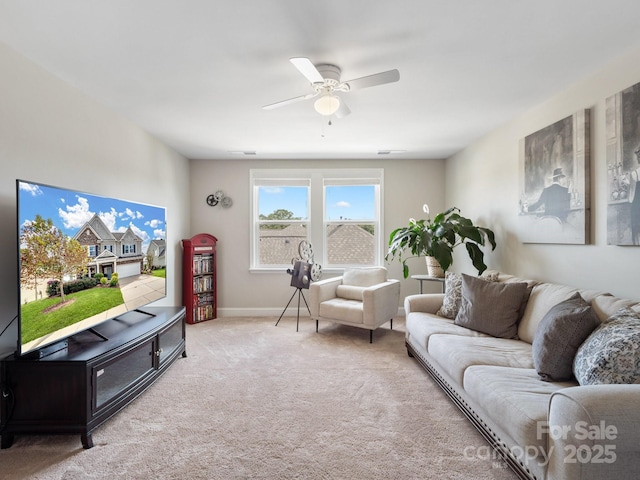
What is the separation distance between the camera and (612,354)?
58.8 inches

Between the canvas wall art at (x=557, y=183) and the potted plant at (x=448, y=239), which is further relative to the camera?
the potted plant at (x=448, y=239)

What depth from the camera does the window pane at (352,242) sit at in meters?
4.95

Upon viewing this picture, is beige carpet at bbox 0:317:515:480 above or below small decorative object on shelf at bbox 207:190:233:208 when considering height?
below

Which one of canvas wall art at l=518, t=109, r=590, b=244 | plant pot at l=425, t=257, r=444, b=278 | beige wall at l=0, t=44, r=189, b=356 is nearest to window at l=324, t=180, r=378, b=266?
plant pot at l=425, t=257, r=444, b=278

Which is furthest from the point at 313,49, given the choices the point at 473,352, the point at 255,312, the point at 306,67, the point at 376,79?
the point at 255,312

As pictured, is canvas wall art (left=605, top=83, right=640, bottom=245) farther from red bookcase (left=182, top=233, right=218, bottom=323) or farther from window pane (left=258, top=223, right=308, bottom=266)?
red bookcase (left=182, top=233, right=218, bottom=323)

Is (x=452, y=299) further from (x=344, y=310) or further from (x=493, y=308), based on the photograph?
(x=344, y=310)

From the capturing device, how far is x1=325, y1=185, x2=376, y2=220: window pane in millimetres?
4941

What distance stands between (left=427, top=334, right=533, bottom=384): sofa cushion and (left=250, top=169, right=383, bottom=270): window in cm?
253

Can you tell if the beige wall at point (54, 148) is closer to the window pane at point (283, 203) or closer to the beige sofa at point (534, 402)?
the window pane at point (283, 203)

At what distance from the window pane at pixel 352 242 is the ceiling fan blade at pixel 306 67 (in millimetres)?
3084

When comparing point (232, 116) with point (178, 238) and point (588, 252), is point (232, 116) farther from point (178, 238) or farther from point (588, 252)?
point (588, 252)

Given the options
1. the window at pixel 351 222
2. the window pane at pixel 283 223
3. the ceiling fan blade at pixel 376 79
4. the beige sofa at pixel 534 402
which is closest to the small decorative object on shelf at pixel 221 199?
the window pane at pixel 283 223

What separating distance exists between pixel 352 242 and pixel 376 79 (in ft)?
10.3
